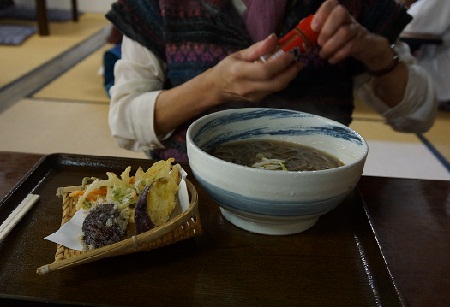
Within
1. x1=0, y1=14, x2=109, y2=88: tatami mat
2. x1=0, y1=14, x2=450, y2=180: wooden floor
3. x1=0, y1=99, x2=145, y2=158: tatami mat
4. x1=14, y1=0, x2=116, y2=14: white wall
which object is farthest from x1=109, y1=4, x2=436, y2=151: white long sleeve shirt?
x1=14, y1=0, x2=116, y2=14: white wall

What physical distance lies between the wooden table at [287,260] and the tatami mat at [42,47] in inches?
91.4

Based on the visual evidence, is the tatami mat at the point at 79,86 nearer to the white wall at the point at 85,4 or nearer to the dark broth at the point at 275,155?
the dark broth at the point at 275,155

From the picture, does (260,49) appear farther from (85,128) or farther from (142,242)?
(85,128)

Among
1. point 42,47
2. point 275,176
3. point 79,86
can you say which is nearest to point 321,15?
point 275,176

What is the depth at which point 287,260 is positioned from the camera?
0.60 m

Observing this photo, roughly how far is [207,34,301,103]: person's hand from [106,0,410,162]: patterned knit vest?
110 millimetres

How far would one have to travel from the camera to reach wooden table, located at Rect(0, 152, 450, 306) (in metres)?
0.54

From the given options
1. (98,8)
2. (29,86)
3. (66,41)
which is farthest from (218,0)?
(98,8)

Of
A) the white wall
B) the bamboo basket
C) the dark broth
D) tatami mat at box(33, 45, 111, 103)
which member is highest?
the dark broth

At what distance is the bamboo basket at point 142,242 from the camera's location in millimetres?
528

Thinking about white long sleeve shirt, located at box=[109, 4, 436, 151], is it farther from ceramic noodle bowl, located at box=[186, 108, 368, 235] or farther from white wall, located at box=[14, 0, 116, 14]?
white wall, located at box=[14, 0, 116, 14]

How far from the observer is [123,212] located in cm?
60

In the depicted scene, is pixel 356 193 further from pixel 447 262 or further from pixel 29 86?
pixel 29 86

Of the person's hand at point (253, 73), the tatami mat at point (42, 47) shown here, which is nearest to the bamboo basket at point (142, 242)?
the person's hand at point (253, 73)
